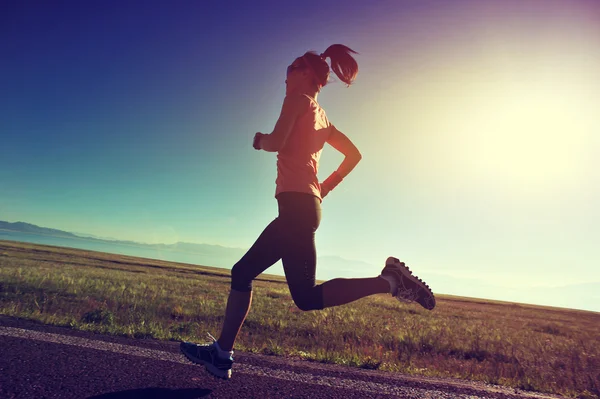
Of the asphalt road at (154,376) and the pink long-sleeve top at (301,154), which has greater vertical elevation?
the pink long-sleeve top at (301,154)

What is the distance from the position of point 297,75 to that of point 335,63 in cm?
36

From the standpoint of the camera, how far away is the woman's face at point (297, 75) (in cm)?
290

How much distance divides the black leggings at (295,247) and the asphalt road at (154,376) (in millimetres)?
710

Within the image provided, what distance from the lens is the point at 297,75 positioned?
9.54ft

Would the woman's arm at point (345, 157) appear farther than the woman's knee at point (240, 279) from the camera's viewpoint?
Yes

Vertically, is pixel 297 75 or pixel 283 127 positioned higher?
pixel 297 75

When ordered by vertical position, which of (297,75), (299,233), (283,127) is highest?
(297,75)

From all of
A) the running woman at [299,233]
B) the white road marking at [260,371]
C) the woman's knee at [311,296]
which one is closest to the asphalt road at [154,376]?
the white road marking at [260,371]

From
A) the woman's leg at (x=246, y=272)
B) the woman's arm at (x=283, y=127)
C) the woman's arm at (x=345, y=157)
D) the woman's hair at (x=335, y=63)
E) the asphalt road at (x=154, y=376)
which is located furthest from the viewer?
the woman's arm at (x=345, y=157)

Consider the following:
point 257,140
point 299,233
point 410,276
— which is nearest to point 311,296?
point 299,233

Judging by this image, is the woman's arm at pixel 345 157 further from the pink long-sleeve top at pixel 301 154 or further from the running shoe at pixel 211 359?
the running shoe at pixel 211 359

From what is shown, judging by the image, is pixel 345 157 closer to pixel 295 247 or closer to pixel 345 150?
pixel 345 150

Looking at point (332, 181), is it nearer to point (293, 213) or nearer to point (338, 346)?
point (293, 213)

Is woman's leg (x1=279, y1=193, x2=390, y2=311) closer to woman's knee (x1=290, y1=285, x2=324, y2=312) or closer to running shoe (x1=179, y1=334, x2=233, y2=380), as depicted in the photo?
woman's knee (x1=290, y1=285, x2=324, y2=312)
